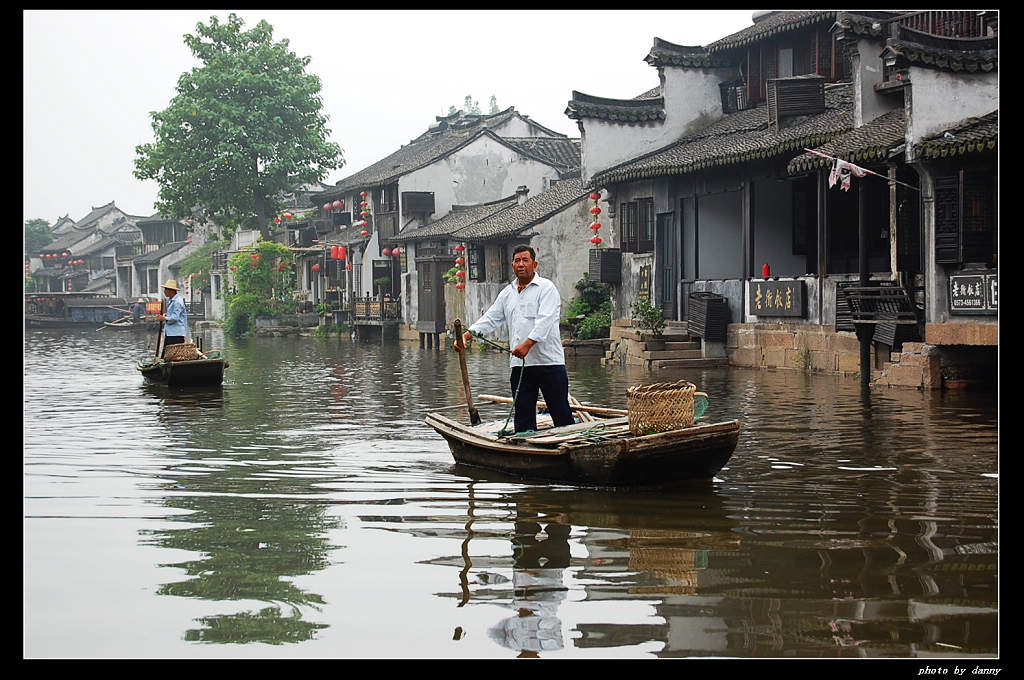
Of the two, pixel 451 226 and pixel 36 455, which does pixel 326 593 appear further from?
pixel 451 226

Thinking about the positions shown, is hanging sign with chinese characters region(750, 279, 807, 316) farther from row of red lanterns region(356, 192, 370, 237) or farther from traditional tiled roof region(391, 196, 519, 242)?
row of red lanterns region(356, 192, 370, 237)

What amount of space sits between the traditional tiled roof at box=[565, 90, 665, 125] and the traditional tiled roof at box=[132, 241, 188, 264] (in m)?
48.1

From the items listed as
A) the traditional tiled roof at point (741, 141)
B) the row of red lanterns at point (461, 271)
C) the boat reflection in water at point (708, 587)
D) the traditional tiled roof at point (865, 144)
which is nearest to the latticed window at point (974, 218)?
the traditional tiled roof at point (865, 144)

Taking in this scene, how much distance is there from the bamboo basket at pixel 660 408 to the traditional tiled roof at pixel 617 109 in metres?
19.8

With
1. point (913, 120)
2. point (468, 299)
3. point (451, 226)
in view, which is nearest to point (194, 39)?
point (451, 226)

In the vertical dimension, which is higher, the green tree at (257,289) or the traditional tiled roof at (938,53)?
the traditional tiled roof at (938,53)

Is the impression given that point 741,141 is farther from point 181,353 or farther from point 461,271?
point 461,271

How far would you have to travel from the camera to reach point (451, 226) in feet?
132

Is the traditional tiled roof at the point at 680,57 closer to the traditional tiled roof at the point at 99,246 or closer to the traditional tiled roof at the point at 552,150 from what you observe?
the traditional tiled roof at the point at 552,150

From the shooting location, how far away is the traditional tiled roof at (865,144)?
17359 millimetres

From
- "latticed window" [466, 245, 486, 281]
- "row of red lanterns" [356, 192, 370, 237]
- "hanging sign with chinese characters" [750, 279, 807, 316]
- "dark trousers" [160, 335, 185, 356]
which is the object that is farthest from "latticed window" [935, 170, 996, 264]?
"row of red lanterns" [356, 192, 370, 237]

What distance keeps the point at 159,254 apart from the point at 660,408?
6721 cm

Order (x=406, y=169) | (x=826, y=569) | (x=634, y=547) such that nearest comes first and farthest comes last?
(x=826, y=569) < (x=634, y=547) < (x=406, y=169)

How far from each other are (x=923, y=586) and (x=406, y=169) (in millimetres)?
38555
